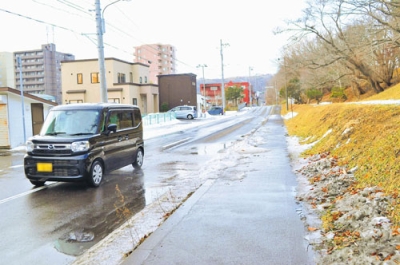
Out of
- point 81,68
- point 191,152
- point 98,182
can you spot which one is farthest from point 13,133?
point 81,68

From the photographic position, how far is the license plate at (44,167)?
7.53 m

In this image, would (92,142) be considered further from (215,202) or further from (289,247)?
(289,247)

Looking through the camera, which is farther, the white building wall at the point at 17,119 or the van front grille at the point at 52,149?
the white building wall at the point at 17,119

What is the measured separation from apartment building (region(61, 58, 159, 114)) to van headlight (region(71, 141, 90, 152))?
107 ft

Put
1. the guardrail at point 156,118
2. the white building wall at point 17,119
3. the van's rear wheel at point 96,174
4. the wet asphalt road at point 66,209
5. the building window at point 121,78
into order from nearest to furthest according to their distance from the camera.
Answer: the wet asphalt road at point 66,209 < the van's rear wheel at point 96,174 < the white building wall at point 17,119 < the guardrail at point 156,118 < the building window at point 121,78

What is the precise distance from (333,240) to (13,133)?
17.5 m

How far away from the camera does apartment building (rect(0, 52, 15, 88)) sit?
3061 inches

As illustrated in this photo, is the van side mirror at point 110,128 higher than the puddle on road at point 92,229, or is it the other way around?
the van side mirror at point 110,128

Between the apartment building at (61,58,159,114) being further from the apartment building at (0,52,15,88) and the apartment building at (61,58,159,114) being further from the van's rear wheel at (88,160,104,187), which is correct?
the apartment building at (0,52,15,88)

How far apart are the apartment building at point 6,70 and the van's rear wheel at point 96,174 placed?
264ft

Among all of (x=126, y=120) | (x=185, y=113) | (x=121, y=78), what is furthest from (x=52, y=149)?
(x=185, y=113)

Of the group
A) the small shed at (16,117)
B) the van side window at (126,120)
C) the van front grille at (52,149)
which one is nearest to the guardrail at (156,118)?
the small shed at (16,117)

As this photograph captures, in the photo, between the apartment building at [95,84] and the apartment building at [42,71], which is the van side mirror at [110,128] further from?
the apartment building at [42,71]

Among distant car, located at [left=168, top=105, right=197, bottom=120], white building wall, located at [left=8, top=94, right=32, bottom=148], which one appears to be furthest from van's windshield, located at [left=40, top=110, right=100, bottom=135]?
distant car, located at [left=168, top=105, right=197, bottom=120]
